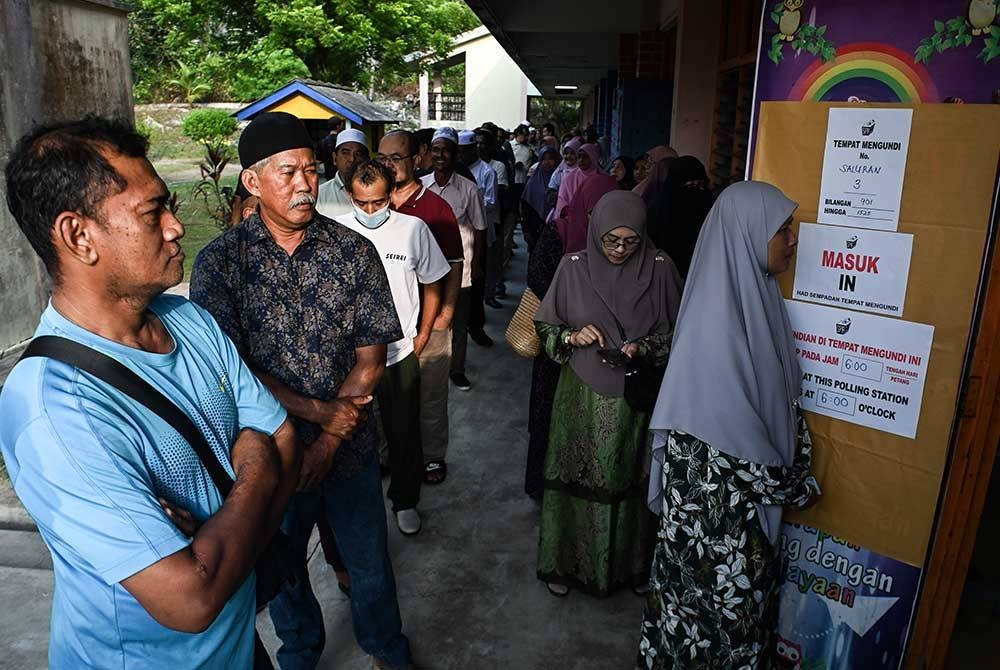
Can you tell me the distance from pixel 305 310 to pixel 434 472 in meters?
2.18

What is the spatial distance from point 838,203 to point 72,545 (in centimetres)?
221

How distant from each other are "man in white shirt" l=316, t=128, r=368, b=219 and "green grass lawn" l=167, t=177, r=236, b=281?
5928mm

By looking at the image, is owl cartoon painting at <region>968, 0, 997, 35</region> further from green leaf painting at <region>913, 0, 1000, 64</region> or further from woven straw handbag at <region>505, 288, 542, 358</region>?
woven straw handbag at <region>505, 288, 542, 358</region>

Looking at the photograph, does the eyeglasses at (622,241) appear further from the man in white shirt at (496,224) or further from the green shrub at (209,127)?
the green shrub at (209,127)

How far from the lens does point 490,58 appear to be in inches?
1153

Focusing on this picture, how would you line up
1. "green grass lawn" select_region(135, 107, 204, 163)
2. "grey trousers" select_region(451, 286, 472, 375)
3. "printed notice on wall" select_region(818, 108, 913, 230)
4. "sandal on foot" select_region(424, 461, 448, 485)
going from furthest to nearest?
"green grass lawn" select_region(135, 107, 204, 163) < "grey trousers" select_region(451, 286, 472, 375) < "sandal on foot" select_region(424, 461, 448, 485) < "printed notice on wall" select_region(818, 108, 913, 230)

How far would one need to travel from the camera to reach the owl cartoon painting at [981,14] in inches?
75.2

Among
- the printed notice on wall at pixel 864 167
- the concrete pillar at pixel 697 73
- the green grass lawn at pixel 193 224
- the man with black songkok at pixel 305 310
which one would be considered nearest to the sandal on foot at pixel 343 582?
the man with black songkok at pixel 305 310

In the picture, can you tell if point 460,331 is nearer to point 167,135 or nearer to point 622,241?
point 622,241

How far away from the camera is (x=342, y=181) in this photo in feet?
13.5

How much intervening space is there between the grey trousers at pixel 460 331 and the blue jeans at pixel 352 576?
2.92 metres

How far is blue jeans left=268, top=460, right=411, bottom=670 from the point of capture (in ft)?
7.88

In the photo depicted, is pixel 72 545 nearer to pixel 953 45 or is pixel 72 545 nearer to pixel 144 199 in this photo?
pixel 144 199

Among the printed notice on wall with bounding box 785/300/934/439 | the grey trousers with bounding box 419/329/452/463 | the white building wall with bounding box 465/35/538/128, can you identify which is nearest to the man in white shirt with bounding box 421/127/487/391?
the grey trousers with bounding box 419/329/452/463
